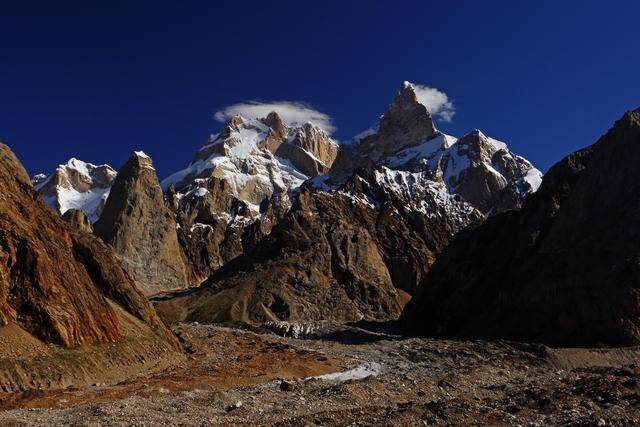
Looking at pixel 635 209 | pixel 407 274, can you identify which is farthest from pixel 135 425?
pixel 407 274

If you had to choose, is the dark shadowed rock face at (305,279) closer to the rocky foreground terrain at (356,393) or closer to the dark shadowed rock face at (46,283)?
the rocky foreground terrain at (356,393)

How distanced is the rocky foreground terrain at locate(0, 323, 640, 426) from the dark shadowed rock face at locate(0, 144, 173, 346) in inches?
196

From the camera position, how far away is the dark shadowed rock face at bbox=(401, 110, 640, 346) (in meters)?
71.4

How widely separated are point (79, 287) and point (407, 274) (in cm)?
15641

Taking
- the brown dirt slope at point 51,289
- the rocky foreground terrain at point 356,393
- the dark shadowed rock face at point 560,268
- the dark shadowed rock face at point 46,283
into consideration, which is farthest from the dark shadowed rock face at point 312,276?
the dark shadowed rock face at point 46,283

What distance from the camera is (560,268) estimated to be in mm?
81938

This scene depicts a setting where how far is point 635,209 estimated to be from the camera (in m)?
81.0

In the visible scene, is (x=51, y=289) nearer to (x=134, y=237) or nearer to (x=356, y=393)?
(x=356, y=393)

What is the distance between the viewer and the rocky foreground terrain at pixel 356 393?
26.5m

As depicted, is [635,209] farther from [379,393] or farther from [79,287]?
[79,287]

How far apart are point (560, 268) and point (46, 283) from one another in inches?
2595

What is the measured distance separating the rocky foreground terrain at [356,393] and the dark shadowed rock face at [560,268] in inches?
446

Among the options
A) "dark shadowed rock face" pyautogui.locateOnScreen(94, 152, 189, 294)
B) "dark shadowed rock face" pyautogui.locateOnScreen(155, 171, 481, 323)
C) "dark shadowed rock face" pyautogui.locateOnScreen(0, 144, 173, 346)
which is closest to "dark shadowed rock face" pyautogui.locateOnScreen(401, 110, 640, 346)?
"dark shadowed rock face" pyautogui.locateOnScreen(155, 171, 481, 323)

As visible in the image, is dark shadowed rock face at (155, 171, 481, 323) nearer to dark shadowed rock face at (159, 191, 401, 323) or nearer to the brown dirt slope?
dark shadowed rock face at (159, 191, 401, 323)
